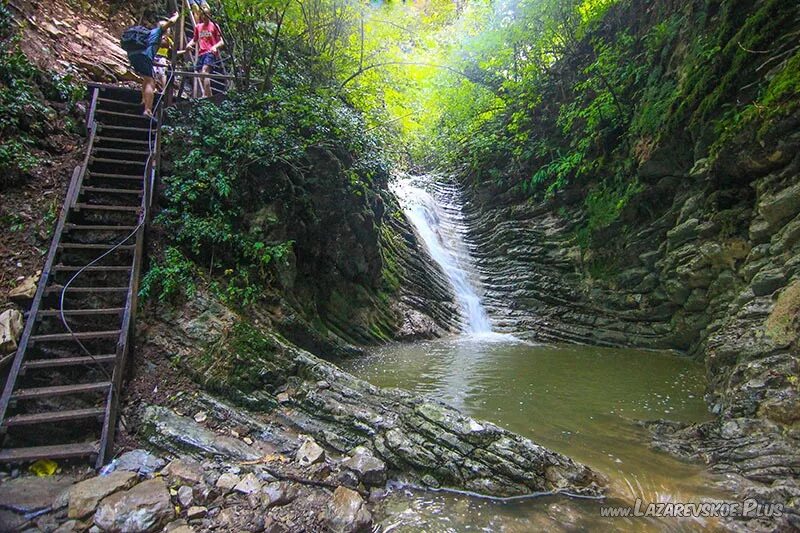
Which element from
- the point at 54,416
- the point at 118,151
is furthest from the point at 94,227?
the point at 54,416

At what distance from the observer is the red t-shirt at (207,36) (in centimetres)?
789

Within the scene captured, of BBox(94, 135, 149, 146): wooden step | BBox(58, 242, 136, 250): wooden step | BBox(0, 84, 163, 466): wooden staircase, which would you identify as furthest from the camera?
BBox(94, 135, 149, 146): wooden step

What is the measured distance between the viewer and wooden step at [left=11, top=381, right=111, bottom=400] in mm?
3109

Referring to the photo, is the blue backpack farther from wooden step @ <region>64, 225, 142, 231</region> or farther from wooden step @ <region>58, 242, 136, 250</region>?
wooden step @ <region>58, 242, 136, 250</region>

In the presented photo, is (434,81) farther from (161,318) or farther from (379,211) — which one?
(161,318)

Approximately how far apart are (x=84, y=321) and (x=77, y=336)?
48cm

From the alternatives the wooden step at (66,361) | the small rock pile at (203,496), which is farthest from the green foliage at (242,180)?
the small rock pile at (203,496)

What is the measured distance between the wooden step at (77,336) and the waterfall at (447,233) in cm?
757

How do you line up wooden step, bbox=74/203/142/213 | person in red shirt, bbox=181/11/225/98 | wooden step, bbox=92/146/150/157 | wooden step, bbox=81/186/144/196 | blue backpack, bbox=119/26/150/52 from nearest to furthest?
wooden step, bbox=74/203/142/213
wooden step, bbox=81/186/144/196
wooden step, bbox=92/146/150/157
blue backpack, bbox=119/26/150/52
person in red shirt, bbox=181/11/225/98

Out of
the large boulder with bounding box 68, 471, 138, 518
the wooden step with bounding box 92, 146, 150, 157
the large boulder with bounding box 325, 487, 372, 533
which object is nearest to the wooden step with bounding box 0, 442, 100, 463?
the large boulder with bounding box 68, 471, 138, 518

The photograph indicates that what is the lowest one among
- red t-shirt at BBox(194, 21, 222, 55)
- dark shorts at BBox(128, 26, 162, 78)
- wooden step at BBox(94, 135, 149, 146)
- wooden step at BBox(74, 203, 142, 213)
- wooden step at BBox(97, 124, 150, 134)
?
wooden step at BBox(74, 203, 142, 213)

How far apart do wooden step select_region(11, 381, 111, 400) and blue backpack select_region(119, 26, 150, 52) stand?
5553mm

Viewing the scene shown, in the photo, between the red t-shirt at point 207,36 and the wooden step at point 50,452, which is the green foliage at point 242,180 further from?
the red t-shirt at point 207,36

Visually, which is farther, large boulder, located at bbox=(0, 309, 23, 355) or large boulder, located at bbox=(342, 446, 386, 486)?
large boulder, located at bbox=(0, 309, 23, 355)
